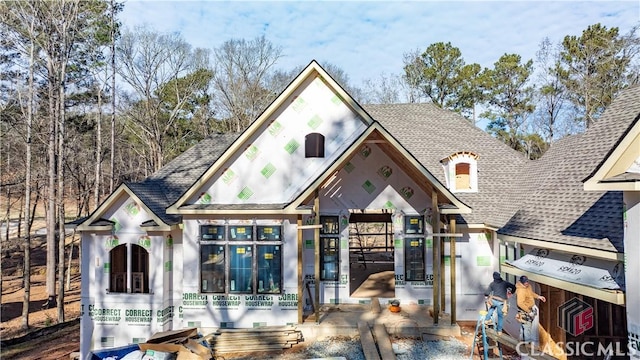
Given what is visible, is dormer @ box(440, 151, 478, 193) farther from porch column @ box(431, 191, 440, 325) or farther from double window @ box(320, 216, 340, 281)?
double window @ box(320, 216, 340, 281)

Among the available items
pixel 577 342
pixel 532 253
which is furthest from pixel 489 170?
pixel 577 342

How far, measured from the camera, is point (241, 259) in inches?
440

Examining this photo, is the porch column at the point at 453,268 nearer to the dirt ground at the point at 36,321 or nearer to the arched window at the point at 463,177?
the arched window at the point at 463,177

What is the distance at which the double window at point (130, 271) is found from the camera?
11.0m

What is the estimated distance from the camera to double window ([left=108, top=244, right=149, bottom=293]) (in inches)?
432

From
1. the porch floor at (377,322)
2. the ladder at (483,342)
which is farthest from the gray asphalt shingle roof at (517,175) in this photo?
the porch floor at (377,322)

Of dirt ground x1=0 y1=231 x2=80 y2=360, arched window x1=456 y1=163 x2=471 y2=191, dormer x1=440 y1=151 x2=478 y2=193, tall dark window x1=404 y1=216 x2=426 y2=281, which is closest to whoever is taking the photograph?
tall dark window x1=404 y1=216 x2=426 y2=281

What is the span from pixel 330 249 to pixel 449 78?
25.9 m

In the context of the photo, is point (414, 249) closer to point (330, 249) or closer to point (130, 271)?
point (330, 249)

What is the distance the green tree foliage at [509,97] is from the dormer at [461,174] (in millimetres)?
21592

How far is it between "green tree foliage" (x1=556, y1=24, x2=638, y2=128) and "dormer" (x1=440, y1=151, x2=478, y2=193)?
20.3 m

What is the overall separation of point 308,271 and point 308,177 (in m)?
3.05

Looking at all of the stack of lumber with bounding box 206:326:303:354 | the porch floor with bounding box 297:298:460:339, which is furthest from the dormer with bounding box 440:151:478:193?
the stack of lumber with bounding box 206:326:303:354

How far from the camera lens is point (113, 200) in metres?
10.9
